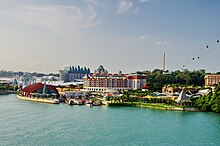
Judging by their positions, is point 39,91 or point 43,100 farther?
point 39,91

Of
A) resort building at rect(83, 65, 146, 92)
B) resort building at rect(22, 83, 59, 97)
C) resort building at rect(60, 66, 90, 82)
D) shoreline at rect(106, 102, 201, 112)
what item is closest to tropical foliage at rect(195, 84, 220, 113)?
shoreline at rect(106, 102, 201, 112)

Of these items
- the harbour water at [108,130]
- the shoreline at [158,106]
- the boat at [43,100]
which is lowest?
the harbour water at [108,130]

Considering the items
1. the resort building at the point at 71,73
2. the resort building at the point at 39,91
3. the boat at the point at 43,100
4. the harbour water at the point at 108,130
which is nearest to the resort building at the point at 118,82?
the resort building at the point at 39,91

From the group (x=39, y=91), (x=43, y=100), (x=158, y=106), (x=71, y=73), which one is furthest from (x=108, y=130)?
(x=71, y=73)

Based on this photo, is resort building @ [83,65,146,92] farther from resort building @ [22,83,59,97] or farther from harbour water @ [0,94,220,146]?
harbour water @ [0,94,220,146]

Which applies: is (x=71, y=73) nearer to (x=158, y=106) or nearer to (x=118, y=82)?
(x=118, y=82)

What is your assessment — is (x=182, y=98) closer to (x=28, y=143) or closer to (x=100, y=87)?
(x=28, y=143)

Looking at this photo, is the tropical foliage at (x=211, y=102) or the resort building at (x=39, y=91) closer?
the tropical foliage at (x=211, y=102)

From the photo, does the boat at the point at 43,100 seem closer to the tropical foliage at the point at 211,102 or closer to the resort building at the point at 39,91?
the resort building at the point at 39,91
